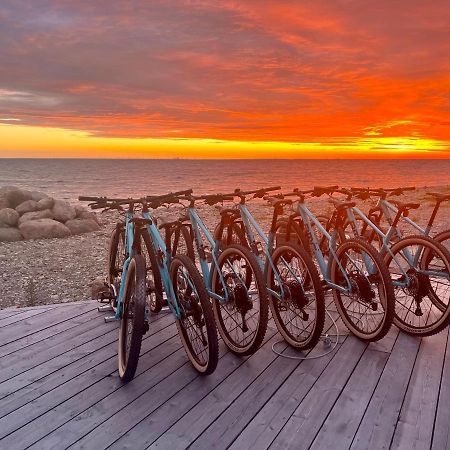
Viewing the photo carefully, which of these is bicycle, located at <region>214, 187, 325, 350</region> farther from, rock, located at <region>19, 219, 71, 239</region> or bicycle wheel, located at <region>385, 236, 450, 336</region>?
rock, located at <region>19, 219, 71, 239</region>

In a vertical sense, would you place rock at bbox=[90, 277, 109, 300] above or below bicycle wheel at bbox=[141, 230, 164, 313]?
below

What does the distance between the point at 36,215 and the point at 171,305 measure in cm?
1487

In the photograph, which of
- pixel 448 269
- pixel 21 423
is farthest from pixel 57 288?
pixel 448 269

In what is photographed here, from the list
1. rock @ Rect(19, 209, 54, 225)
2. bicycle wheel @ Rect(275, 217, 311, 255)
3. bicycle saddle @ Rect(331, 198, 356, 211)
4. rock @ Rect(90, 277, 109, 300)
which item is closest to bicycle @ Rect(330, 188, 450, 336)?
bicycle saddle @ Rect(331, 198, 356, 211)

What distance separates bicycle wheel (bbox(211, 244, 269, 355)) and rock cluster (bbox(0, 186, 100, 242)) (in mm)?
13246

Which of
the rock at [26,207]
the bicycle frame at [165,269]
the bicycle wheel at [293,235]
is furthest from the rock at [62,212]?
the bicycle frame at [165,269]

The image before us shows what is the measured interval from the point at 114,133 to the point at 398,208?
8026 centimetres

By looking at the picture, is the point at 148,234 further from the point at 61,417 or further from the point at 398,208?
the point at 398,208

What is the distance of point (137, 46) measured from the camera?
9.66 metres

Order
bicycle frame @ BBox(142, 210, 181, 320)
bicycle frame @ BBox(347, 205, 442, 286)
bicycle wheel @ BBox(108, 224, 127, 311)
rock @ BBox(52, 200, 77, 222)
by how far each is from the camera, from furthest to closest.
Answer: rock @ BBox(52, 200, 77, 222) → bicycle wheel @ BBox(108, 224, 127, 311) → bicycle frame @ BBox(347, 205, 442, 286) → bicycle frame @ BBox(142, 210, 181, 320)

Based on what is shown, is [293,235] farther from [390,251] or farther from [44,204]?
[44,204]

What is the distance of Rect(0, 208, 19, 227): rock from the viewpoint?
16625 mm

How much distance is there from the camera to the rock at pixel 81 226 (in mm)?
16953

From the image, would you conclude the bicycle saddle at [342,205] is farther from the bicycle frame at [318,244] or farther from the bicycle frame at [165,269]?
the bicycle frame at [165,269]
